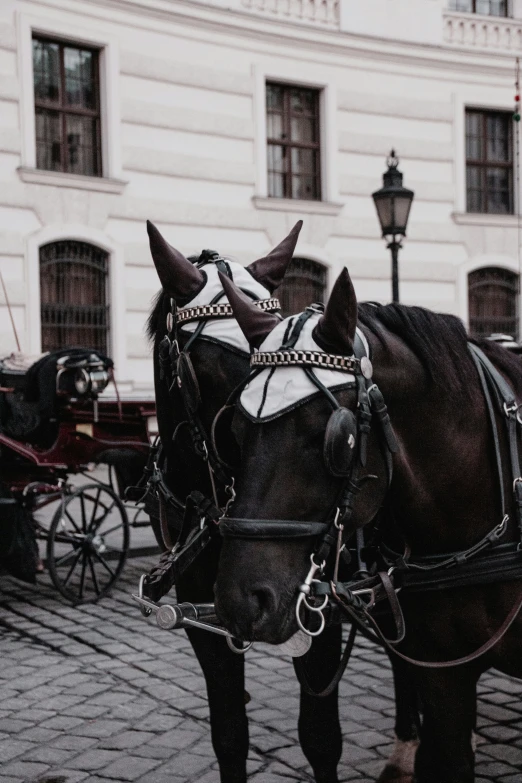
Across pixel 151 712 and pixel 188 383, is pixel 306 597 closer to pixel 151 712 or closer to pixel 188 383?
pixel 188 383

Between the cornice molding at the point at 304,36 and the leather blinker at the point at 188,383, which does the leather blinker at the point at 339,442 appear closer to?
the leather blinker at the point at 188,383

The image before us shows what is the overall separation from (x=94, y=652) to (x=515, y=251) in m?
12.7

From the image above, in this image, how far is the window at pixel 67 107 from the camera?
12.4 metres

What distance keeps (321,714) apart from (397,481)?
3.48 ft

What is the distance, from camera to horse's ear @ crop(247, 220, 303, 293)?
10.9ft

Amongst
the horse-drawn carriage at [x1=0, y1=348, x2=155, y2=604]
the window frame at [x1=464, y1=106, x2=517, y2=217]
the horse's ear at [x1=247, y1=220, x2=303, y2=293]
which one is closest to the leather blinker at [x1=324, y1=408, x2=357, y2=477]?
the horse's ear at [x1=247, y1=220, x2=303, y2=293]

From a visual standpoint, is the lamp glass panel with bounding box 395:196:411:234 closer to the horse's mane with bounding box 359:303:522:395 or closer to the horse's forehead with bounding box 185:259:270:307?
the horse's forehead with bounding box 185:259:270:307

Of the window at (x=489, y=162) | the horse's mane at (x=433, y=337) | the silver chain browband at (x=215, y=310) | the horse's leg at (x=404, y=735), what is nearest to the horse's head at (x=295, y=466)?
the horse's mane at (x=433, y=337)

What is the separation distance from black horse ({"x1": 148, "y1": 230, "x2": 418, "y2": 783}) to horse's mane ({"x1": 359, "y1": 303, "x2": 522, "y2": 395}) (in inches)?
20.6

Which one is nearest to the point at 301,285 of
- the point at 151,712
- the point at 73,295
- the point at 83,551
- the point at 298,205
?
the point at 298,205

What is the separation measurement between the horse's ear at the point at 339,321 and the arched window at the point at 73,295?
10.3 metres

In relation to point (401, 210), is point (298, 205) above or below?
above

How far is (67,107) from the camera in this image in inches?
497

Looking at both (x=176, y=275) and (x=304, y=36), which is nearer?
(x=176, y=275)
